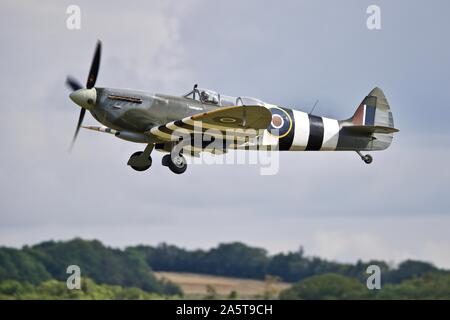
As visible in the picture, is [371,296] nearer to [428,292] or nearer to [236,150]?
[428,292]

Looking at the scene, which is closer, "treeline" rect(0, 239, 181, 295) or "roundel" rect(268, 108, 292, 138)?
"roundel" rect(268, 108, 292, 138)

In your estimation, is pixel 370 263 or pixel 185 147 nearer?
pixel 185 147

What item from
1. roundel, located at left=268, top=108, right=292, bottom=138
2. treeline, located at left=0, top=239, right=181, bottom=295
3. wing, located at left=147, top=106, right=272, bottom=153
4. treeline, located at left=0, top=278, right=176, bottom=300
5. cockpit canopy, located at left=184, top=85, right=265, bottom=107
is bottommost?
treeline, located at left=0, top=278, right=176, bottom=300

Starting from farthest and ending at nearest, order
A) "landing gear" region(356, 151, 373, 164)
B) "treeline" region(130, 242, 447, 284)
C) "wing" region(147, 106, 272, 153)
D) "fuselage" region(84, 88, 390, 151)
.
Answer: "treeline" region(130, 242, 447, 284), "landing gear" region(356, 151, 373, 164), "fuselage" region(84, 88, 390, 151), "wing" region(147, 106, 272, 153)

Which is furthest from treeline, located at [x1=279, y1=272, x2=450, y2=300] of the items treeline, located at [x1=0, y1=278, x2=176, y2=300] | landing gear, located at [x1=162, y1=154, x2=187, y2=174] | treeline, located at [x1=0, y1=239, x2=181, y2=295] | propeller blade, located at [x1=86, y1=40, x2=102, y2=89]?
propeller blade, located at [x1=86, y1=40, x2=102, y2=89]

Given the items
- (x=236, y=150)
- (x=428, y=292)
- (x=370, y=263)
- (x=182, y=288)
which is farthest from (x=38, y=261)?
(x=236, y=150)

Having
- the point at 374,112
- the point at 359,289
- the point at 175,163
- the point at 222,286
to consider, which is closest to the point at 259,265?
the point at 222,286

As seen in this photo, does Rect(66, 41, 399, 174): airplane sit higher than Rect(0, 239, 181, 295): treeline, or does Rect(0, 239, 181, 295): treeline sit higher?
Rect(66, 41, 399, 174): airplane

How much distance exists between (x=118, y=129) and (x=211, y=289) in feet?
56.1

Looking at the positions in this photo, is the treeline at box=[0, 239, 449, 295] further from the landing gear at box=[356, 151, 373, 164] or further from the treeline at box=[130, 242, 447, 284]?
the landing gear at box=[356, 151, 373, 164]

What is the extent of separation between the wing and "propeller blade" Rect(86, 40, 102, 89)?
4.96ft

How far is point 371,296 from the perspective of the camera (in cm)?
3728

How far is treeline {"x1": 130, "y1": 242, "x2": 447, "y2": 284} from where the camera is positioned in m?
41.4

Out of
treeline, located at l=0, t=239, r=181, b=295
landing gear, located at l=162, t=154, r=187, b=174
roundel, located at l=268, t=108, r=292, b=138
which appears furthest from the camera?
treeline, located at l=0, t=239, r=181, b=295
